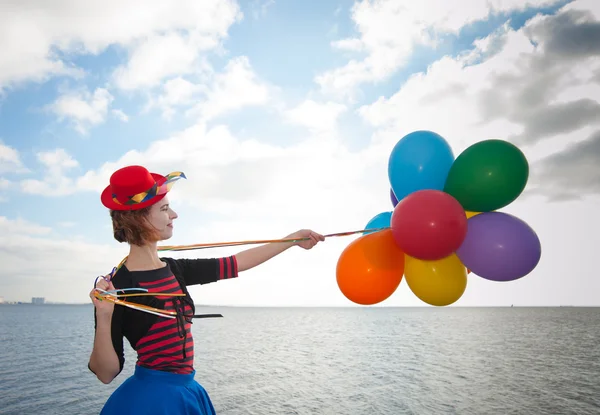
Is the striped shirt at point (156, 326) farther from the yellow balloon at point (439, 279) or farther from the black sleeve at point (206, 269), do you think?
the yellow balloon at point (439, 279)

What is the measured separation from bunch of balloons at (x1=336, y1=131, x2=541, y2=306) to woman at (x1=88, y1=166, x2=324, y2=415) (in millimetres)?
1540

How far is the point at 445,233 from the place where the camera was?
9.50 feet

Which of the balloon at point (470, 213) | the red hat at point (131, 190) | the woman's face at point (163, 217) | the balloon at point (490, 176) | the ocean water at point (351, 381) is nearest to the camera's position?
the red hat at point (131, 190)

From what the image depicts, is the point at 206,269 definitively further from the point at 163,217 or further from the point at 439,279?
the point at 439,279

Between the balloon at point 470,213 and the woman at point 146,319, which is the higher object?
the balloon at point 470,213

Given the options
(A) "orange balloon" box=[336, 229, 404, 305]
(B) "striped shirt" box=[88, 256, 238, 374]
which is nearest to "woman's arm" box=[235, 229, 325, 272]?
(A) "orange balloon" box=[336, 229, 404, 305]

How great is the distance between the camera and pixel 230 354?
29562 mm

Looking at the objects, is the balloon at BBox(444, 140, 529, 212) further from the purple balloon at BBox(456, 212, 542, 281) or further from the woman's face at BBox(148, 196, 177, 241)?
the woman's face at BBox(148, 196, 177, 241)

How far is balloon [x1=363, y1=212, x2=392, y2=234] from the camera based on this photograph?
3.80 metres

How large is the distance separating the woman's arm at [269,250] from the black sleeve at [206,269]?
0.07 metres

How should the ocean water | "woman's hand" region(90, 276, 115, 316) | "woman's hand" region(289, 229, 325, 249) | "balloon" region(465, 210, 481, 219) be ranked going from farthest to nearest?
the ocean water
"balloon" region(465, 210, 481, 219)
"woman's hand" region(289, 229, 325, 249)
"woman's hand" region(90, 276, 115, 316)

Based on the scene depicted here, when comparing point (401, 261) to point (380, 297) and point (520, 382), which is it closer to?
point (380, 297)

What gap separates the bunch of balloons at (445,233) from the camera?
2969mm

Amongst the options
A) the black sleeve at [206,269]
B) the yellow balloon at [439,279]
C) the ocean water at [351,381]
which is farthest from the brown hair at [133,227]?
the ocean water at [351,381]
